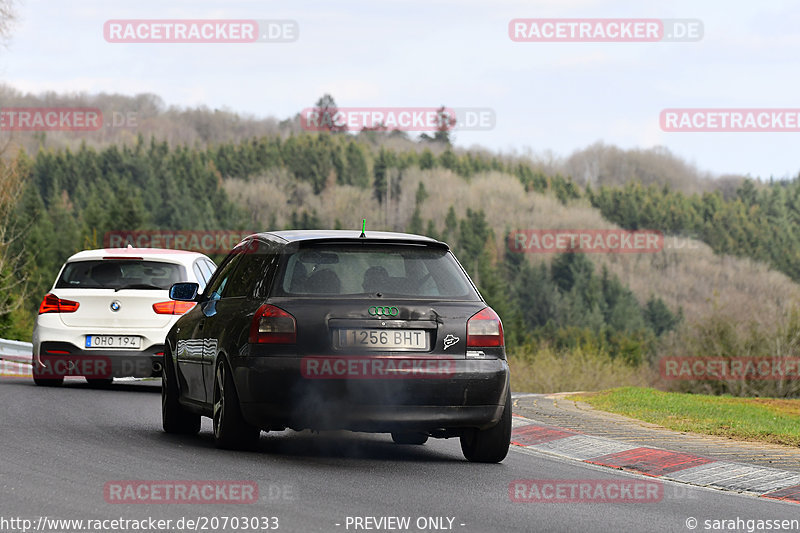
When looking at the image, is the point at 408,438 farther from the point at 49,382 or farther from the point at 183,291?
the point at 49,382

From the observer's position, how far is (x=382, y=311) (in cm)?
826

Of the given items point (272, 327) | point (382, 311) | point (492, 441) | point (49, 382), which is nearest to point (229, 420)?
point (272, 327)

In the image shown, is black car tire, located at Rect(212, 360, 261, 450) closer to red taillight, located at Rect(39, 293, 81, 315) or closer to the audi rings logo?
the audi rings logo

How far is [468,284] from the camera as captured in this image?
8852mm

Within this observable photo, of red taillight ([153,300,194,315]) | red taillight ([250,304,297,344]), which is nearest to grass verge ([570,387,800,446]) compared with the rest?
red taillight ([250,304,297,344])

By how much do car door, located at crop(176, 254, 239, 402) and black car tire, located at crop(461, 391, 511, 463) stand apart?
213cm

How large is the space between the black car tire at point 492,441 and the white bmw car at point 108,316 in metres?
6.65

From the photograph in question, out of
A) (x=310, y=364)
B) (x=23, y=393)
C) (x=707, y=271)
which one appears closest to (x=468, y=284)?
(x=310, y=364)

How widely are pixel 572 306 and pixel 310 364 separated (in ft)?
463

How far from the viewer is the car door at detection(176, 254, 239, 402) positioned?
372 inches

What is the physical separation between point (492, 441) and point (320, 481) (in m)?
1.75

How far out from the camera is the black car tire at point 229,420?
8.60 m

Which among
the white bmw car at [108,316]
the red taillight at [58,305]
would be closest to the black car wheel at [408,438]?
the white bmw car at [108,316]

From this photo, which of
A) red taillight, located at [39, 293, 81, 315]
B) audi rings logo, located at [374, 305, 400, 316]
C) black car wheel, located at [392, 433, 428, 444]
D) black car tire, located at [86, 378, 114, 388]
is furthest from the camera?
black car tire, located at [86, 378, 114, 388]
